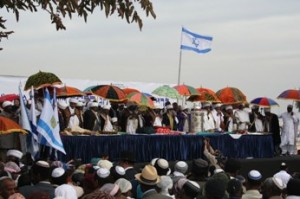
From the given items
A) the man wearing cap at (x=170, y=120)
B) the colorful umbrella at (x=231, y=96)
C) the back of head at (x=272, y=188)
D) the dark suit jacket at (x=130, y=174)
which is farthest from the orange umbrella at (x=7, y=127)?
the colorful umbrella at (x=231, y=96)

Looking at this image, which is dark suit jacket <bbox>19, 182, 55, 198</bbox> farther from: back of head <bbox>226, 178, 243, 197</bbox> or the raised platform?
the raised platform

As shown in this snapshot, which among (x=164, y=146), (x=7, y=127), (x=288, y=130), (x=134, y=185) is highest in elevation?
(x=7, y=127)

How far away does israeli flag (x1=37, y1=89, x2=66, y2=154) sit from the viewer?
12.9m

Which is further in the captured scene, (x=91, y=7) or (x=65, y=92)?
(x=65, y=92)

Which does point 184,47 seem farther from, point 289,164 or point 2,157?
point 2,157

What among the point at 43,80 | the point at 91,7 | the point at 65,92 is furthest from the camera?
the point at 65,92

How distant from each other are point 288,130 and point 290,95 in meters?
1.81

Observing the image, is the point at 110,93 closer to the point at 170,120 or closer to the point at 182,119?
the point at 170,120

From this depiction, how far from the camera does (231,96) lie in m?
22.5

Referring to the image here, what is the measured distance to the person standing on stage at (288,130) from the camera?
2106 cm

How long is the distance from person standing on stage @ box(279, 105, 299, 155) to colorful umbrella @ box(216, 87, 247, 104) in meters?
1.74

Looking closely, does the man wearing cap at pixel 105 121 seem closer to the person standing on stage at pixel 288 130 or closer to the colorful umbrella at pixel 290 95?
the person standing on stage at pixel 288 130

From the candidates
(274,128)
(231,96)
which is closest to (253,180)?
(274,128)

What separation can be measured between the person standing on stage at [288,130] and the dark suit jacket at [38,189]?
13914 millimetres
